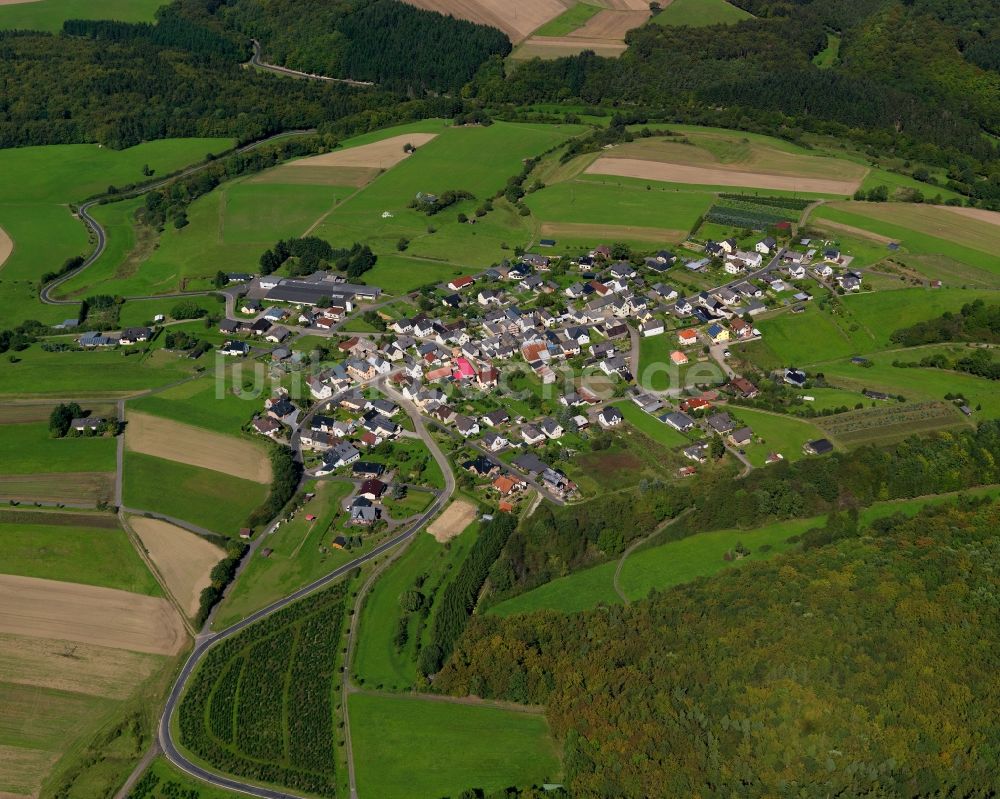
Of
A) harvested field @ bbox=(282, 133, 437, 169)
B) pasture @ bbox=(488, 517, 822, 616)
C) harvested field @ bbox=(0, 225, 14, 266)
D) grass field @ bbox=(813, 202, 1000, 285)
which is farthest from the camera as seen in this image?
harvested field @ bbox=(282, 133, 437, 169)

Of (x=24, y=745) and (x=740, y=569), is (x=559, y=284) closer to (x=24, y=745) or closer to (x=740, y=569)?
(x=740, y=569)

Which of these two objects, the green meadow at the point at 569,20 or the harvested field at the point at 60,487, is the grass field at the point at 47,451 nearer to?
the harvested field at the point at 60,487

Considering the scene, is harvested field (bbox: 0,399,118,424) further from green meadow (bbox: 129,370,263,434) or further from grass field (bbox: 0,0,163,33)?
grass field (bbox: 0,0,163,33)

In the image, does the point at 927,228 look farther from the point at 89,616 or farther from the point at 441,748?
the point at 89,616

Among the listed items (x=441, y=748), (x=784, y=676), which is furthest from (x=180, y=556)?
(x=784, y=676)

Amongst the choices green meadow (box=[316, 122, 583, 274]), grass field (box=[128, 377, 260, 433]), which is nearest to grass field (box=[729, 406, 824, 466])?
grass field (box=[128, 377, 260, 433])

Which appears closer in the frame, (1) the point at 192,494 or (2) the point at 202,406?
(1) the point at 192,494
